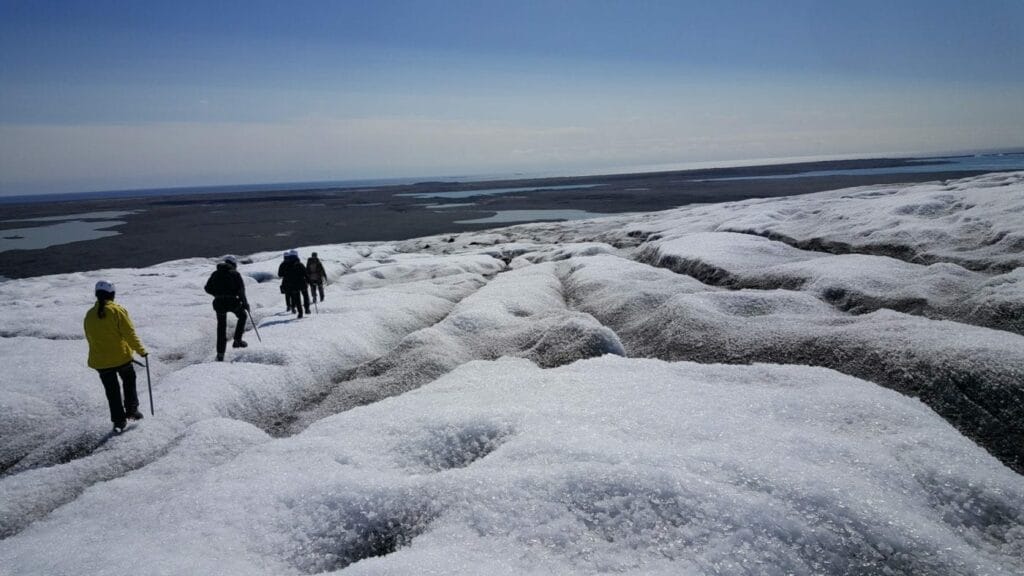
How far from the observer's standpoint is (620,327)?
70.4 feet

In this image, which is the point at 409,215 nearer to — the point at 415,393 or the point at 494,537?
the point at 415,393

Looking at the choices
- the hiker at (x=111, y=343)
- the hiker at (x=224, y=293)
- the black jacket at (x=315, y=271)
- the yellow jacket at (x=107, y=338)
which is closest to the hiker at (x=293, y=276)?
the black jacket at (x=315, y=271)

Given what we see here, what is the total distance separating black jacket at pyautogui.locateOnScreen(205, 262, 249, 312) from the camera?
16.9m

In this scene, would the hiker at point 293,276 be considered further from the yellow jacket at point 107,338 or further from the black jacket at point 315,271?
the yellow jacket at point 107,338

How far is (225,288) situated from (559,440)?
44.5 ft

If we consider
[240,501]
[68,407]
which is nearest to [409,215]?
[68,407]

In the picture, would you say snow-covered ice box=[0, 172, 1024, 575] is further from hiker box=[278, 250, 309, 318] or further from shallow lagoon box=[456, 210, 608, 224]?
shallow lagoon box=[456, 210, 608, 224]

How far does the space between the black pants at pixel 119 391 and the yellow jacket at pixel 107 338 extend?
21 centimetres

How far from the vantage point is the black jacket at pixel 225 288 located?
16859 millimetres

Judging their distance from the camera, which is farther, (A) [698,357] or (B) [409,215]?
(B) [409,215]

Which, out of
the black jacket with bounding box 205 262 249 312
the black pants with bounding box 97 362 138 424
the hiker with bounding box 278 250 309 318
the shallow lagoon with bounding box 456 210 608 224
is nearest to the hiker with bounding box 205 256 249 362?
the black jacket with bounding box 205 262 249 312

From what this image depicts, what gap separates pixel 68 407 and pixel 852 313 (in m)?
26.1

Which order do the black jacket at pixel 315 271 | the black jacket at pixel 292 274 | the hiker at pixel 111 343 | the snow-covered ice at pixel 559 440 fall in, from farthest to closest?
the black jacket at pixel 315 271
the black jacket at pixel 292 274
the hiker at pixel 111 343
the snow-covered ice at pixel 559 440

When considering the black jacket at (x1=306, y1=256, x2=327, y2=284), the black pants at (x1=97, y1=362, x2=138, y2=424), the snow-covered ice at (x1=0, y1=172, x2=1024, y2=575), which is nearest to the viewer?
the snow-covered ice at (x1=0, y1=172, x2=1024, y2=575)
